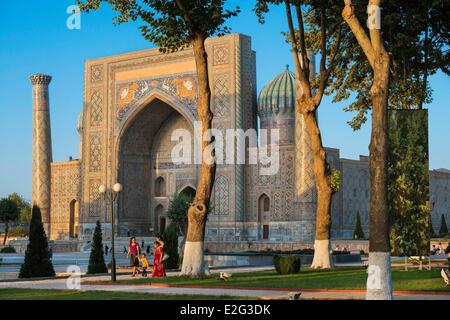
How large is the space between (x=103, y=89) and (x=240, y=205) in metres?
11.4

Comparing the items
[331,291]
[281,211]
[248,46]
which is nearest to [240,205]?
[281,211]

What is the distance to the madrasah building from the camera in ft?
113

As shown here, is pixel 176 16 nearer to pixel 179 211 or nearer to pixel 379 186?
pixel 379 186

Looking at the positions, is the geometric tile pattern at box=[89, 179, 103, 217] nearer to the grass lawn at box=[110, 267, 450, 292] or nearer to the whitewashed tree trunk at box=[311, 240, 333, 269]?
the whitewashed tree trunk at box=[311, 240, 333, 269]

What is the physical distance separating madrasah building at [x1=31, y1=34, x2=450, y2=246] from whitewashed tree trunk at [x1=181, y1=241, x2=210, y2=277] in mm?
16822

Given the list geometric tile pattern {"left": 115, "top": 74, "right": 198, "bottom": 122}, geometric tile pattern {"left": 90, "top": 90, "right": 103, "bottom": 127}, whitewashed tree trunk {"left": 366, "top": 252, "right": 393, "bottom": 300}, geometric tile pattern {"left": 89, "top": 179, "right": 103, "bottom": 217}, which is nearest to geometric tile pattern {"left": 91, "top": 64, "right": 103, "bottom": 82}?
geometric tile pattern {"left": 90, "top": 90, "right": 103, "bottom": 127}

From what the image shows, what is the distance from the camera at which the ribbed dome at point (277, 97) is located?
34.7 metres

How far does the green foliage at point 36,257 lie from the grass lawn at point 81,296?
13.7 feet

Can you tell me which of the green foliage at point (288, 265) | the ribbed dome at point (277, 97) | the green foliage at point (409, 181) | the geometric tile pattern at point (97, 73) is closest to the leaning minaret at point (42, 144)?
the geometric tile pattern at point (97, 73)

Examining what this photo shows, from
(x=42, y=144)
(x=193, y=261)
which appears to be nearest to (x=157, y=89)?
(x=42, y=144)

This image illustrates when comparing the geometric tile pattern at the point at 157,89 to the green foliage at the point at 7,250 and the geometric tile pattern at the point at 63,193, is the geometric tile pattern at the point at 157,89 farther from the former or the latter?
the green foliage at the point at 7,250

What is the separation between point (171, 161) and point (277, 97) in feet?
29.3
